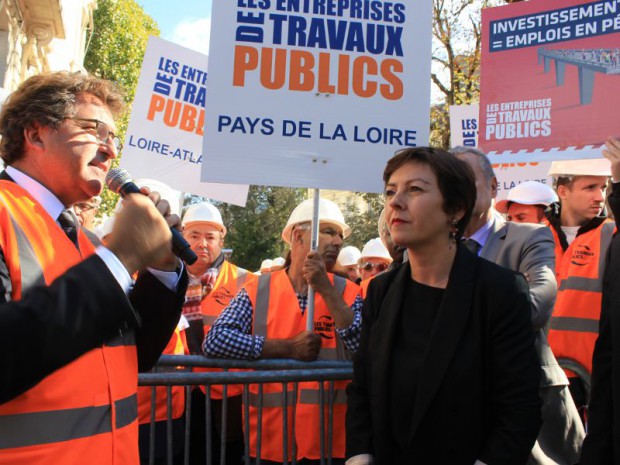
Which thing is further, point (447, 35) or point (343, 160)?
point (447, 35)

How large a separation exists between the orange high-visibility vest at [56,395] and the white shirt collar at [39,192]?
0.04 m

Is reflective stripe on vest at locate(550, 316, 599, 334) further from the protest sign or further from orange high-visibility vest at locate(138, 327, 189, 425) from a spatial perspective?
orange high-visibility vest at locate(138, 327, 189, 425)

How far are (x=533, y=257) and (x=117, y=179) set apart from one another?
6.47 ft

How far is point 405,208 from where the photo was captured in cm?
282

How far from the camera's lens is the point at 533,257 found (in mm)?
3289

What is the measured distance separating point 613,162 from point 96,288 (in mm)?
2459

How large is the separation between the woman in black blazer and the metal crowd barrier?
48 cm

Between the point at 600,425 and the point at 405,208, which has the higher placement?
the point at 405,208

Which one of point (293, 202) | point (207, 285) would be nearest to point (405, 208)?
point (207, 285)

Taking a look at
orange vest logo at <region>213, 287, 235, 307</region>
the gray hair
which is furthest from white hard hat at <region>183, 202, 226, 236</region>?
the gray hair

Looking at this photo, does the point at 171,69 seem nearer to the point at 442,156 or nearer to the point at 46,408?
the point at 442,156

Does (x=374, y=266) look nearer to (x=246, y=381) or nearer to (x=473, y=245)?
(x=473, y=245)

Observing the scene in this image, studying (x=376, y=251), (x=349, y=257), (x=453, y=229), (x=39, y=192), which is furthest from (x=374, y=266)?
(x=39, y=192)

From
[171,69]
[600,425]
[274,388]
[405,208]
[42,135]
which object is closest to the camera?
[42,135]
